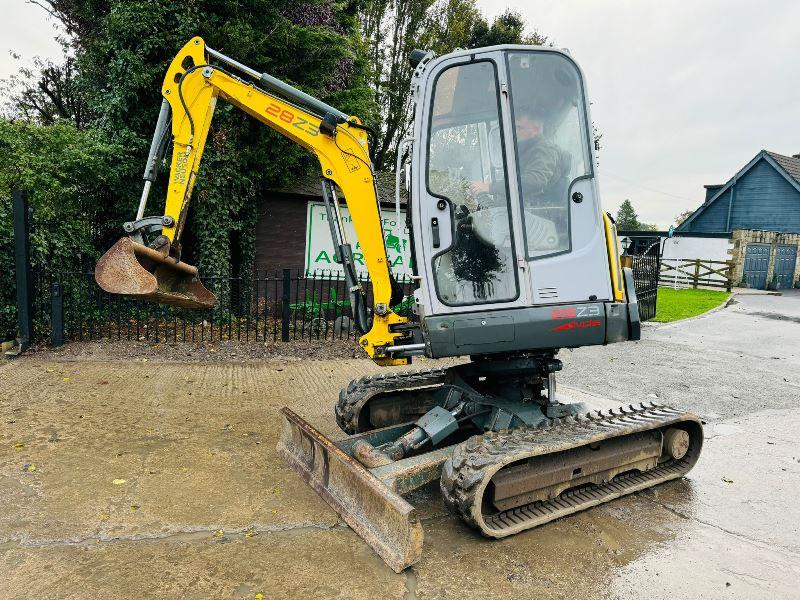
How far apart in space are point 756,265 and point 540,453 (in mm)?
24718

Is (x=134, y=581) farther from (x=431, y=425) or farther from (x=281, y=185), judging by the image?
(x=281, y=185)

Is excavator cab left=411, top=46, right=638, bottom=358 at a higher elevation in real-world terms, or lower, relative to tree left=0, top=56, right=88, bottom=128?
lower

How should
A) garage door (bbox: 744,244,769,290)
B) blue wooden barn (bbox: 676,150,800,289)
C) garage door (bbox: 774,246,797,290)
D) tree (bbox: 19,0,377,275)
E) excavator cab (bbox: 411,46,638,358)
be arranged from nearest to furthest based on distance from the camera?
excavator cab (bbox: 411,46,638,358) < tree (bbox: 19,0,377,275) < garage door (bbox: 744,244,769,290) < blue wooden barn (bbox: 676,150,800,289) < garage door (bbox: 774,246,797,290)

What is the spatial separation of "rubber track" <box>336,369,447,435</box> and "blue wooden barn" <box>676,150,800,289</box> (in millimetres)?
22031

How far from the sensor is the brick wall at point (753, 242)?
22.4m

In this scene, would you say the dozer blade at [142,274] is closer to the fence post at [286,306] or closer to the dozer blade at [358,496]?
the dozer blade at [358,496]

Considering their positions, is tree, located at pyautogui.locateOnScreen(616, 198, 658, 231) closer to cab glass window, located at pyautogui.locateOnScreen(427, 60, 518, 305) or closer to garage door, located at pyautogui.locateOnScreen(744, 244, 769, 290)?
garage door, located at pyautogui.locateOnScreen(744, 244, 769, 290)

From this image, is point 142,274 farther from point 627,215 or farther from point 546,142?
point 627,215

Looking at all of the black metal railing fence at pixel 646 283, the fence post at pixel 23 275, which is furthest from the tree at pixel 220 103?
the black metal railing fence at pixel 646 283

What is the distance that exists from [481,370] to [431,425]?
0.77 meters

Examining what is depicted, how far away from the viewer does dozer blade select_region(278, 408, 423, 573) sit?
9.70ft

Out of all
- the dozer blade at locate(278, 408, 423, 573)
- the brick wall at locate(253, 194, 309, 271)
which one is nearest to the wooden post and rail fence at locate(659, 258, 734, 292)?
the brick wall at locate(253, 194, 309, 271)

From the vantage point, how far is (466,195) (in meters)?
3.83

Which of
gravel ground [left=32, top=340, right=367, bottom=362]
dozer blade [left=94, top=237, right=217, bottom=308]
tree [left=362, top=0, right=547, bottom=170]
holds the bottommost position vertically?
gravel ground [left=32, top=340, right=367, bottom=362]
